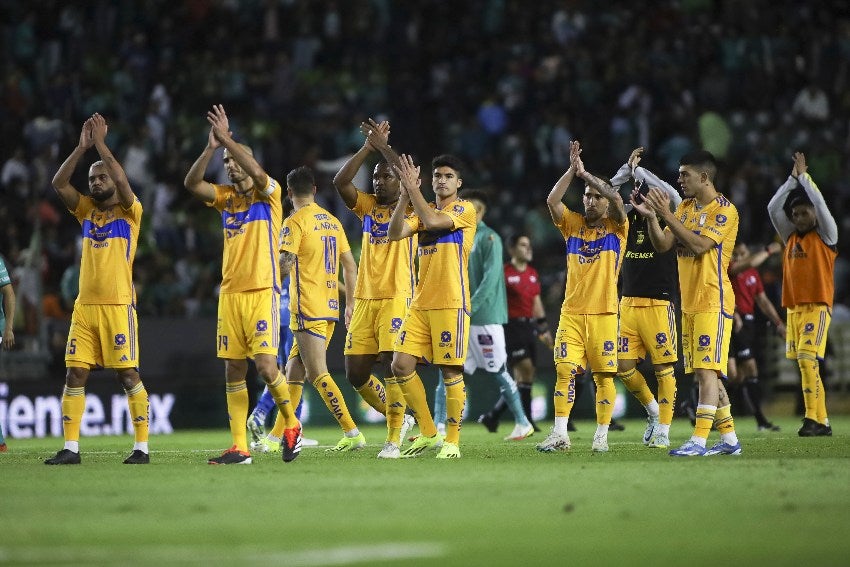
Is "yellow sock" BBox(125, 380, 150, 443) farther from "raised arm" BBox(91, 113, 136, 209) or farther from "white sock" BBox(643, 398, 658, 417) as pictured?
"white sock" BBox(643, 398, 658, 417)

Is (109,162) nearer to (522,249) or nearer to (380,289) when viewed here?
(380,289)

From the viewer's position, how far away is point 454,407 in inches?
461

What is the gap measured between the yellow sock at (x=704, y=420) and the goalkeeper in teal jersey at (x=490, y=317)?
379 centimetres

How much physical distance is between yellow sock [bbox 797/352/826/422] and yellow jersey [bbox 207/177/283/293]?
21.4 ft

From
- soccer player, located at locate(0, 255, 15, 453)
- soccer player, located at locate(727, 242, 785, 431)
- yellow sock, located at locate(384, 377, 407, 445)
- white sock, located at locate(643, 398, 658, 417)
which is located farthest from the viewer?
soccer player, located at locate(727, 242, 785, 431)

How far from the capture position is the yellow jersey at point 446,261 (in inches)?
457

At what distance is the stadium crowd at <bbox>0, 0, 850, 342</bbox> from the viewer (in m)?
23.7

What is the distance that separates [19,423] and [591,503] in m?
11.8

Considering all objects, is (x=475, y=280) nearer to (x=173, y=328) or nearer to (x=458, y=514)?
(x=173, y=328)

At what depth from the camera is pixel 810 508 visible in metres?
7.61

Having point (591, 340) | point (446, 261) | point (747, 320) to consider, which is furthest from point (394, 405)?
point (747, 320)

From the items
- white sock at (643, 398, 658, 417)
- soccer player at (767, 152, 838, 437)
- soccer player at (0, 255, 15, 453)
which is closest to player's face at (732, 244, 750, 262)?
soccer player at (767, 152, 838, 437)

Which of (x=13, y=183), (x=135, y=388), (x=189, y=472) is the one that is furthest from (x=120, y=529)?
(x=13, y=183)

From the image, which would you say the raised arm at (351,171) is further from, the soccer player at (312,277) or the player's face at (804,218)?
the player's face at (804,218)
